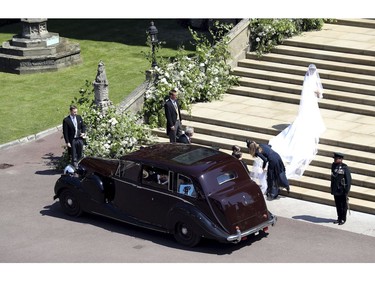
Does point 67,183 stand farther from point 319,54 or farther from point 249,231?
point 319,54

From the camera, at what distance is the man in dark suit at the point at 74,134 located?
75.1 feet

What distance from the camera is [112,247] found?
19.1 meters

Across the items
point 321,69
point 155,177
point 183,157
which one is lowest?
point 155,177

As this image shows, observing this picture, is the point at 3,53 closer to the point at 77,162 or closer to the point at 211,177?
the point at 77,162

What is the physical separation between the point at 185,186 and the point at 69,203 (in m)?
2.93

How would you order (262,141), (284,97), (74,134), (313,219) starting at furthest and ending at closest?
(284,97)
(262,141)
(74,134)
(313,219)

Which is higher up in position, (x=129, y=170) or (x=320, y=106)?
(x=320, y=106)

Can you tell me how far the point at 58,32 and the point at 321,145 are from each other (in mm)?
14281

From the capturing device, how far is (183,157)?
19.6 m

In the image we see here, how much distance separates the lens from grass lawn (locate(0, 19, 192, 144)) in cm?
2703

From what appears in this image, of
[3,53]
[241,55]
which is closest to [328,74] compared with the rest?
[241,55]

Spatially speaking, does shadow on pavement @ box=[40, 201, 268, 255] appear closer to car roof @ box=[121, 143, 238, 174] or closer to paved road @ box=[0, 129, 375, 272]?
paved road @ box=[0, 129, 375, 272]

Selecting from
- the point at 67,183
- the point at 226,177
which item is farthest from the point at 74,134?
the point at 226,177

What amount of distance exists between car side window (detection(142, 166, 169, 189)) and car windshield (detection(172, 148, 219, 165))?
0.38m
